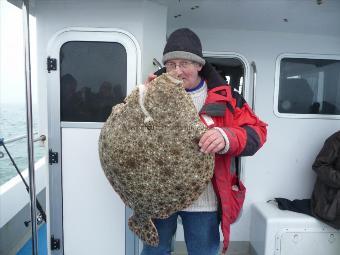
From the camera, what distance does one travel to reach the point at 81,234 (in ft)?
8.29

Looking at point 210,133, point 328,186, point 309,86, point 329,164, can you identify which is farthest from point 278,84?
point 210,133

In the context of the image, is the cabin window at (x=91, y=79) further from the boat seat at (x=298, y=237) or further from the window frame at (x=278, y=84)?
the boat seat at (x=298, y=237)

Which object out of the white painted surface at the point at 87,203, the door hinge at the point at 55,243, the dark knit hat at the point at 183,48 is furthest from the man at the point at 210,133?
the door hinge at the point at 55,243

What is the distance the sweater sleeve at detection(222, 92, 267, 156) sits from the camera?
1.37 m

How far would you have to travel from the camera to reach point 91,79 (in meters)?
2.32

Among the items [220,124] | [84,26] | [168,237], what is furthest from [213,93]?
[84,26]

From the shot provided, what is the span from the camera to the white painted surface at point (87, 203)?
2402 millimetres

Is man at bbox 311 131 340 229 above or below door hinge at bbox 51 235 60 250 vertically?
above

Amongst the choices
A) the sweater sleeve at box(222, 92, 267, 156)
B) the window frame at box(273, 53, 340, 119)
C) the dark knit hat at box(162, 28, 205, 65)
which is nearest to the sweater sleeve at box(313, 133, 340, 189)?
the window frame at box(273, 53, 340, 119)

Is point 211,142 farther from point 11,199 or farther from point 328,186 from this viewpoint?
point 11,199

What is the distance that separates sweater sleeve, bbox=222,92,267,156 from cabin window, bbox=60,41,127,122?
114 centimetres

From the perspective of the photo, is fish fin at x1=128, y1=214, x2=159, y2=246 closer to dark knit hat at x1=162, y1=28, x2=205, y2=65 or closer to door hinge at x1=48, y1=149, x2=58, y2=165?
dark knit hat at x1=162, y1=28, x2=205, y2=65

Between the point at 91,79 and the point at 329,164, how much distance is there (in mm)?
2757

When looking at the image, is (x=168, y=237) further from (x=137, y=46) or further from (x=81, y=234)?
(x=137, y=46)
